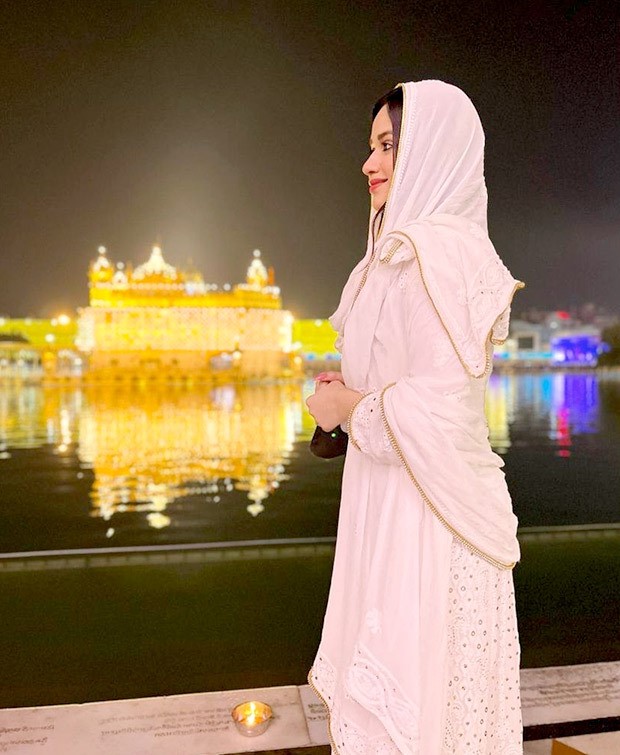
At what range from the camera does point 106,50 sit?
5.06 meters

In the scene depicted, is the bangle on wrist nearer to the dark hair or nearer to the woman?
the woman

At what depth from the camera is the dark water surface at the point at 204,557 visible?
70.8 inches

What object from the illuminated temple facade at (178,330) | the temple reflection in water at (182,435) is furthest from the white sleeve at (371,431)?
the illuminated temple facade at (178,330)

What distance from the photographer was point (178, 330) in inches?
554

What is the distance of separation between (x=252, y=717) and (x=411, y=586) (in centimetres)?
75

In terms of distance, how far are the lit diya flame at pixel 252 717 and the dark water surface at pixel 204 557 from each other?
1.00 ft

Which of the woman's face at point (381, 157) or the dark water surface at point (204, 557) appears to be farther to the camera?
the dark water surface at point (204, 557)

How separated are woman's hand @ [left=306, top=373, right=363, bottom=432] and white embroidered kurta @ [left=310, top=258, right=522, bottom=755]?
0.03m

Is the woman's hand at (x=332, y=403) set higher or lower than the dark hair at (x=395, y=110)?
lower

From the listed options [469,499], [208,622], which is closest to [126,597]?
[208,622]

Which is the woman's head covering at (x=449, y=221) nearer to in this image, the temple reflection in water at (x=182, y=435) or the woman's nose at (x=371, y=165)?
the woman's nose at (x=371, y=165)

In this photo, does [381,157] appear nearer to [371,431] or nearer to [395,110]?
[395,110]

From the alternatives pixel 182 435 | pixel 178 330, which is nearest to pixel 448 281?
pixel 182 435

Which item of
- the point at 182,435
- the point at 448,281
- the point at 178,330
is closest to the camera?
the point at 448,281
